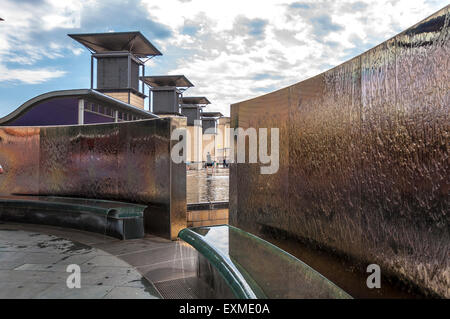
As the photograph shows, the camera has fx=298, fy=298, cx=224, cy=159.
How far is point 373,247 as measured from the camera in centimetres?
233

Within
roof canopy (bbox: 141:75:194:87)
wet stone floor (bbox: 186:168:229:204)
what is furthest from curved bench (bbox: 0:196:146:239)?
roof canopy (bbox: 141:75:194:87)

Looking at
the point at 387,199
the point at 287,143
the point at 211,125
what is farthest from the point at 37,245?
the point at 211,125

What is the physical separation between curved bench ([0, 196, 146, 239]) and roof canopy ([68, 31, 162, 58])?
975 inches

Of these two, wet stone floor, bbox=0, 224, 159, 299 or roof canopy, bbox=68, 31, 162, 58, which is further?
roof canopy, bbox=68, 31, 162, 58

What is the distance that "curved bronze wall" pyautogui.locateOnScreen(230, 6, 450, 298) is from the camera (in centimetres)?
179

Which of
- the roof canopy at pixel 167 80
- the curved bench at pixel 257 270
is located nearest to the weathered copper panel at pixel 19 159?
the curved bench at pixel 257 270

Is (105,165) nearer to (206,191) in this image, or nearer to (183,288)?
(206,191)

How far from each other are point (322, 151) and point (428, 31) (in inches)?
55.2

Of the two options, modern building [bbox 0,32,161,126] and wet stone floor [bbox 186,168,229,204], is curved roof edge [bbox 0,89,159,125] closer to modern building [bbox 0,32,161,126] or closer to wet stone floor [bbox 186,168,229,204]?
modern building [bbox 0,32,161,126]

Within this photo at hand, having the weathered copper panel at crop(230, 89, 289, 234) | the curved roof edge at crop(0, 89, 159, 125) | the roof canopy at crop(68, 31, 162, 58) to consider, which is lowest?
the weathered copper panel at crop(230, 89, 289, 234)

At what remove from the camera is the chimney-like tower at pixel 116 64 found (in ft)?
87.6

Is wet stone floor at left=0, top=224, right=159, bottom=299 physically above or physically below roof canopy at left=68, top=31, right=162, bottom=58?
below

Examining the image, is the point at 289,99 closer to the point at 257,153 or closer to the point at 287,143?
the point at 287,143

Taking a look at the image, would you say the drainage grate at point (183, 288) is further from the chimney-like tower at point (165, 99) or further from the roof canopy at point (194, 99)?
the roof canopy at point (194, 99)
